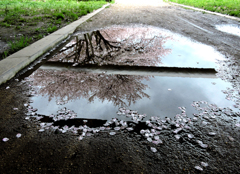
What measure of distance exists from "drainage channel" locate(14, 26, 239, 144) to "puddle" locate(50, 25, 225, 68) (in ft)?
0.09

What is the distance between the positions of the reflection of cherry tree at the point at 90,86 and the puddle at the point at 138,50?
2.72ft

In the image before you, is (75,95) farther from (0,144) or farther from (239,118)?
(239,118)

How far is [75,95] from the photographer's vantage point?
3.09 metres

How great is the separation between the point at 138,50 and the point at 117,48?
70 cm

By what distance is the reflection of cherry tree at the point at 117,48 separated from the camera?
183 inches

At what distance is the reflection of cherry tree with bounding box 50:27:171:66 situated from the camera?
464cm

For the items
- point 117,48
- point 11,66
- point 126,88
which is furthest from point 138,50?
point 11,66

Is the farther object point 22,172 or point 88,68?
point 88,68

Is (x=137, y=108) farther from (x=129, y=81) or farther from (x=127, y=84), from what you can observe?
(x=129, y=81)

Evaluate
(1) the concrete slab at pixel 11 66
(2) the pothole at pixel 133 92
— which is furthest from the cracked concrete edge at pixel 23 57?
(2) the pothole at pixel 133 92

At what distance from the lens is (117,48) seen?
5496mm

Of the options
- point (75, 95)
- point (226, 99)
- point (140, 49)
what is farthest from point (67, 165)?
point (140, 49)

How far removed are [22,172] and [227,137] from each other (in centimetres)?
236

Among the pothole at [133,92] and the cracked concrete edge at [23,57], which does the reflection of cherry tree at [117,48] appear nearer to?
the pothole at [133,92]
